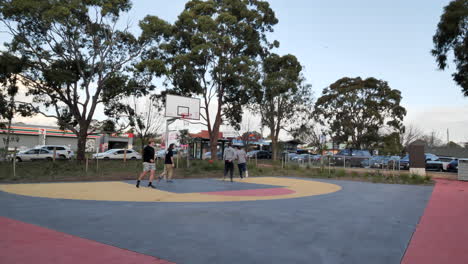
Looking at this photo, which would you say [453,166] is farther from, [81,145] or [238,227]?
[81,145]

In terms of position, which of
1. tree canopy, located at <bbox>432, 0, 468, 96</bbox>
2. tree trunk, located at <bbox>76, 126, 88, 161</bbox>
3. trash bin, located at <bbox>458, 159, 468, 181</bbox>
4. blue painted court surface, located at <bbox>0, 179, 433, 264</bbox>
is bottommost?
blue painted court surface, located at <bbox>0, 179, 433, 264</bbox>

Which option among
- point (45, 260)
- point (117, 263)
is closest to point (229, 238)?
point (117, 263)

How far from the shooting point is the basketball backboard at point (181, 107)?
2005cm

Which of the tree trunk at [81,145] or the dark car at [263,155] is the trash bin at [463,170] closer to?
the tree trunk at [81,145]

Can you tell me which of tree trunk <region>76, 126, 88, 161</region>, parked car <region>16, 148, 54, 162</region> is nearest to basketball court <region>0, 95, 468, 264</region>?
tree trunk <region>76, 126, 88, 161</region>

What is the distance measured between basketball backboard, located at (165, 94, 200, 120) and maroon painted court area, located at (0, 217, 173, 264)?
1482 cm

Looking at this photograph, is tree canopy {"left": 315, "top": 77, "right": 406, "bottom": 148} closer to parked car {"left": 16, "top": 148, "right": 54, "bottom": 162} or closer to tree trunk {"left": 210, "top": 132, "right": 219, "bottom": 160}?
tree trunk {"left": 210, "top": 132, "right": 219, "bottom": 160}

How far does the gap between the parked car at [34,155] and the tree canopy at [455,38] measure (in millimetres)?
31903

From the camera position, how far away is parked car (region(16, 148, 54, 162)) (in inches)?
1177

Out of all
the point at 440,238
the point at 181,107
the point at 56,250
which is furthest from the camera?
the point at 181,107

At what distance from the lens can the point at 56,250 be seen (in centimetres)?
446

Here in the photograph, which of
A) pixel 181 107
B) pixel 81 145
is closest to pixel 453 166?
pixel 181 107

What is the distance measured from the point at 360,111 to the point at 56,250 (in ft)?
139

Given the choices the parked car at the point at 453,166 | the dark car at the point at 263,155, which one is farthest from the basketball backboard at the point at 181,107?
the dark car at the point at 263,155
